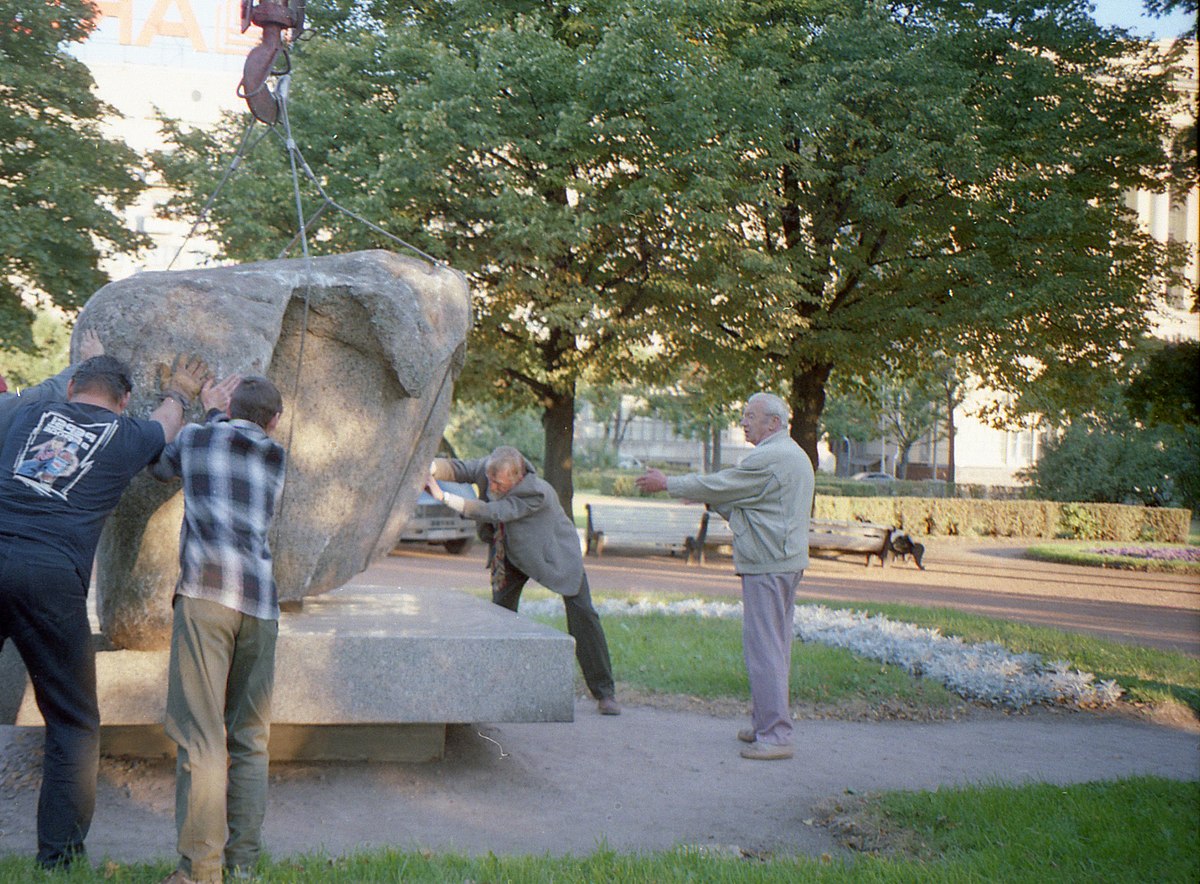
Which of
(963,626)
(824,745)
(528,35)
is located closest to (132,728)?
(824,745)

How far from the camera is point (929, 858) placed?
4570mm

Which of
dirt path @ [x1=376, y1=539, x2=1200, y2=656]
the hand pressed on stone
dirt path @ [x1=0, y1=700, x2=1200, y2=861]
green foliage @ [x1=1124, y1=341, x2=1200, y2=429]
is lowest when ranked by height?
dirt path @ [x1=376, y1=539, x2=1200, y2=656]

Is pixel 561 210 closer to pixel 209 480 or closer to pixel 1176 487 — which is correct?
pixel 209 480

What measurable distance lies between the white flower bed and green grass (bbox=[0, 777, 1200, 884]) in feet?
9.82

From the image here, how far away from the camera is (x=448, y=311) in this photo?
6.00 metres

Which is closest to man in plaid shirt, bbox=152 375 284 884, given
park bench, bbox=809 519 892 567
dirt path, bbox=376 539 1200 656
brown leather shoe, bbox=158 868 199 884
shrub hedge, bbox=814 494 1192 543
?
brown leather shoe, bbox=158 868 199 884

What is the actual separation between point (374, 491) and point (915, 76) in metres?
14.0

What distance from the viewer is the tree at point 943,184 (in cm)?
1711

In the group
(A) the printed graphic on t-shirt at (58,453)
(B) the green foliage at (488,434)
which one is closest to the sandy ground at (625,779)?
(A) the printed graphic on t-shirt at (58,453)

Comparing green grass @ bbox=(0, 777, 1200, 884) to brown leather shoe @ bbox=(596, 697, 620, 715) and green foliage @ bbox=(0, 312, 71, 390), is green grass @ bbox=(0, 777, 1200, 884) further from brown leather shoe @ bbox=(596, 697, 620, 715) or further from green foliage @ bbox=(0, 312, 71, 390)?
green foliage @ bbox=(0, 312, 71, 390)

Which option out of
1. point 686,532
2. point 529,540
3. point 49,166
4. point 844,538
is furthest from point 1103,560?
point 49,166

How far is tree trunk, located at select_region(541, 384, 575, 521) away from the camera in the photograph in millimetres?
19750

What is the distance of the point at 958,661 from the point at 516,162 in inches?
456

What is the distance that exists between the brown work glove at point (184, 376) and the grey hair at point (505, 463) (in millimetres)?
2433
